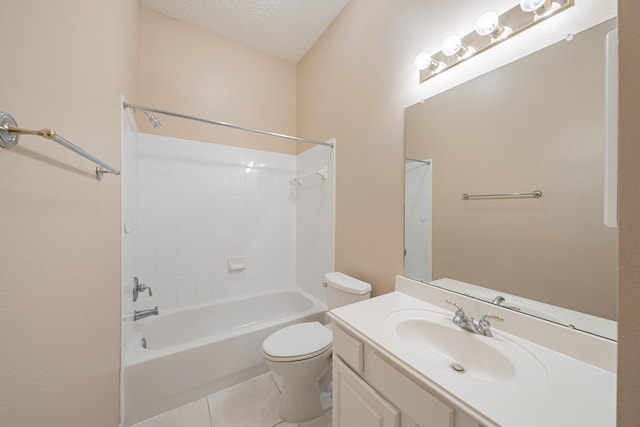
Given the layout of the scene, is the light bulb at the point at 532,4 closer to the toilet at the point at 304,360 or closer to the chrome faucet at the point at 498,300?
the chrome faucet at the point at 498,300

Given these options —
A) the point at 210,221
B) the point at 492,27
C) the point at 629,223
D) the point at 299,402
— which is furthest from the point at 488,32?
the point at 210,221

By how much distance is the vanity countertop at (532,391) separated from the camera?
499mm

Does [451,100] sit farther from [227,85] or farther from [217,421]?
[217,421]

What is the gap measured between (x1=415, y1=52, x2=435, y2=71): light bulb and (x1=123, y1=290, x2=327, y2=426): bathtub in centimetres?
181

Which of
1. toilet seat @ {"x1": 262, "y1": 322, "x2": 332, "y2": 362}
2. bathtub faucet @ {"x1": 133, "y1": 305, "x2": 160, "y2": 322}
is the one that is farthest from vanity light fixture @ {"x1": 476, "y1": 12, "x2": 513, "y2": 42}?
bathtub faucet @ {"x1": 133, "y1": 305, "x2": 160, "y2": 322}

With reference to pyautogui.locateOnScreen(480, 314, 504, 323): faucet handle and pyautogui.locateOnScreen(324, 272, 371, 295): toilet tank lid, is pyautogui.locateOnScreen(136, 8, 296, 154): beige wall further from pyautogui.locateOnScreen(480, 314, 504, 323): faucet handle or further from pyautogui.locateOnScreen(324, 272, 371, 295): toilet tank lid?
pyautogui.locateOnScreen(480, 314, 504, 323): faucet handle

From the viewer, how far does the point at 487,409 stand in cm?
52

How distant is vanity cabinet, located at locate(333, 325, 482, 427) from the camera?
24.0 inches

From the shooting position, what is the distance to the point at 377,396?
79 cm

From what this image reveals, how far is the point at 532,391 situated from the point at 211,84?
2.72 m

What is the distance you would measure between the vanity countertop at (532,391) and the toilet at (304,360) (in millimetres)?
633

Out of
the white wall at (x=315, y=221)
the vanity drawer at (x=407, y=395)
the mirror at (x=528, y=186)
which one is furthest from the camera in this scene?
the white wall at (x=315, y=221)

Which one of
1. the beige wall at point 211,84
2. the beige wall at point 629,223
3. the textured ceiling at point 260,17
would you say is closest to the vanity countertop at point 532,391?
the beige wall at point 629,223

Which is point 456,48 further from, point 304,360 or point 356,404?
point 304,360
